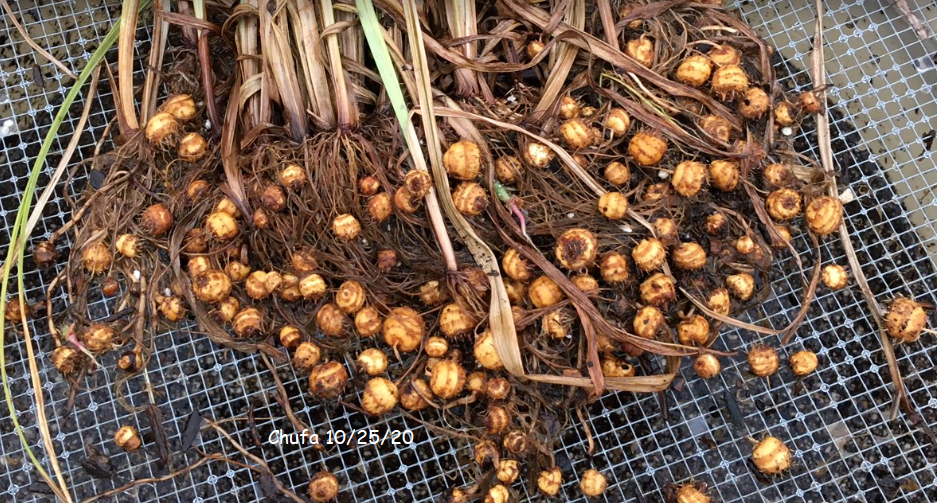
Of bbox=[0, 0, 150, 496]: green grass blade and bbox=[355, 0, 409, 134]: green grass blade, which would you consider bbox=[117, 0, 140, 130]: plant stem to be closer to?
bbox=[0, 0, 150, 496]: green grass blade

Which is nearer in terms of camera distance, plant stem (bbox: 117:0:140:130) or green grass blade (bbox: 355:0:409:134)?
green grass blade (bbox: 355:0:409:134)

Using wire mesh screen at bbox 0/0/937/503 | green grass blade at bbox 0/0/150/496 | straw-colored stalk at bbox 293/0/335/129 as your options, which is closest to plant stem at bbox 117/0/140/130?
green grass blade at bbox 0/0/150/496

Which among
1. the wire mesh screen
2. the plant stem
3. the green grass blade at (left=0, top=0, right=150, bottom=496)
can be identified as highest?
the plant stem

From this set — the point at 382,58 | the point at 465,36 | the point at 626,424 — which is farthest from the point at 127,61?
the point at 626,424

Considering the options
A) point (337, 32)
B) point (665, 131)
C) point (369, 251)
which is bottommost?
point (369, 251)

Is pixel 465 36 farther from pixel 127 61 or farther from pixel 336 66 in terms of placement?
pixel 127 61

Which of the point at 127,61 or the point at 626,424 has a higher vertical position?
the point at 127,61

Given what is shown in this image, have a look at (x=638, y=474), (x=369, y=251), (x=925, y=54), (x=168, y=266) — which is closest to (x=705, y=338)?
(x=638, y=474)

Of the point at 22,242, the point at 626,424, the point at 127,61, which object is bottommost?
the point at 626,424

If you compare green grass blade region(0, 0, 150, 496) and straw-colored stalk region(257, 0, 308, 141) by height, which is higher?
straw-colored stalk region(257, 0, 308, 141)

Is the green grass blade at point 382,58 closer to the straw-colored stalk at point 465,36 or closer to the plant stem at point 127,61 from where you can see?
the straw-colored stalk at point 465,36

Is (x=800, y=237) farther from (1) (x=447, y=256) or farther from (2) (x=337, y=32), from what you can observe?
(2) (x=337, y=32)
